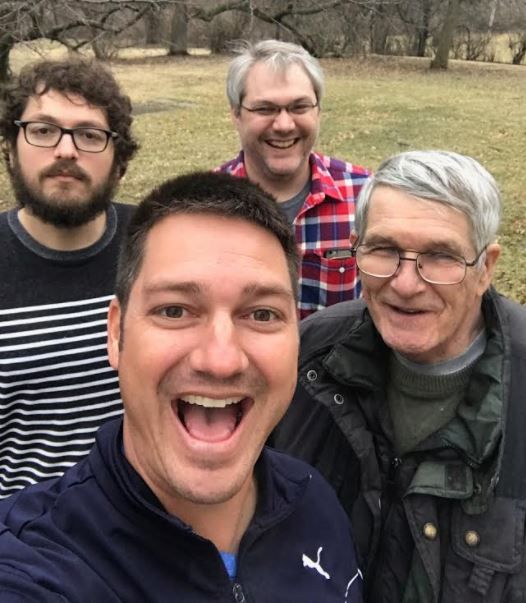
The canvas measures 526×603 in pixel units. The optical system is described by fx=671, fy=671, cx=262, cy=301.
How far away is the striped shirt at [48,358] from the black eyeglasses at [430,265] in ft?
3.74

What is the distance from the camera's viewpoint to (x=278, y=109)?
3707 millimetres

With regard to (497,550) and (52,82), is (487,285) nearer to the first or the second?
(497,550)

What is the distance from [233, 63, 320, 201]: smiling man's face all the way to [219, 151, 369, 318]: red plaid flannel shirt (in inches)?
8.3

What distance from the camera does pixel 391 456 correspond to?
221 centimetres

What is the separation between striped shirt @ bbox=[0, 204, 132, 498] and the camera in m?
2.57

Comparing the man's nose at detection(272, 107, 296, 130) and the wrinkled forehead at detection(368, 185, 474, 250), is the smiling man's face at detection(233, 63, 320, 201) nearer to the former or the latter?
the man's nose at detection(272, 107, 296, 130)

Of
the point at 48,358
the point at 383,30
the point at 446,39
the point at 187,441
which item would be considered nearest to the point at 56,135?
the point at 48,358

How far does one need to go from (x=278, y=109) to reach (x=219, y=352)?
8.14ft

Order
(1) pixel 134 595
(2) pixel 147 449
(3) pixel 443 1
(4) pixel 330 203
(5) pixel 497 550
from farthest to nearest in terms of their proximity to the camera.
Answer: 1. (3) pixel 443 1
2. (4) pixel 330 203
3. (5) pixel 497 550
4. (2) pixel 147 449
5. (1) pixel 134 595

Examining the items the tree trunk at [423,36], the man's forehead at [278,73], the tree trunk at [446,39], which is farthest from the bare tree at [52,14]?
the tree trunk at [423,36]

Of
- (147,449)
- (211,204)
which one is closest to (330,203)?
(211,204)

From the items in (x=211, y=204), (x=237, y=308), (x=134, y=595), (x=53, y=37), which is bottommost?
(x=53, y=37)

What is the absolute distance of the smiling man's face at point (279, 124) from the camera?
3.68 metres

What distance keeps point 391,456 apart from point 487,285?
0.65 meters
